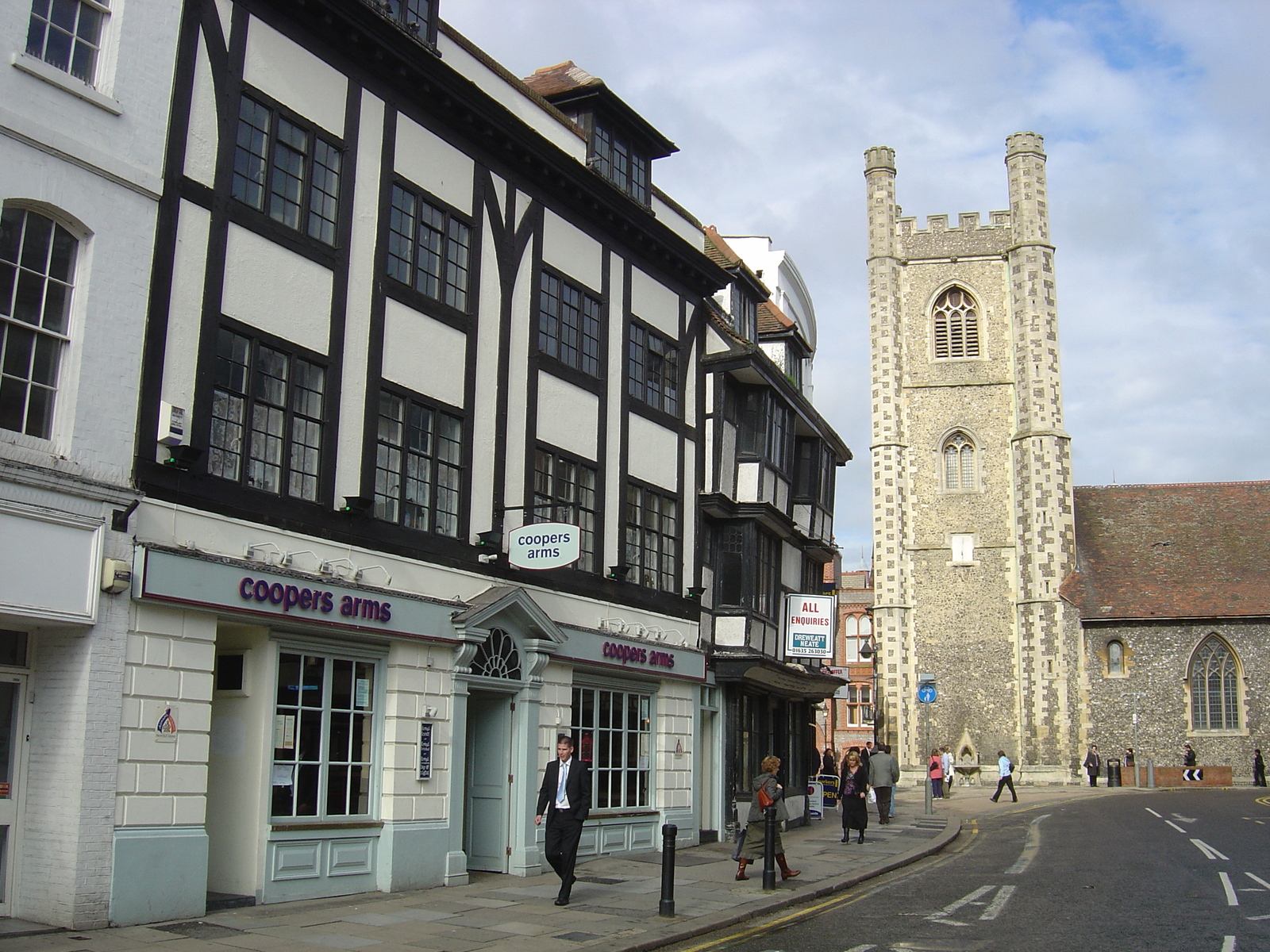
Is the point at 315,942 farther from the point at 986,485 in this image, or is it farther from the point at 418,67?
the point at 986,485

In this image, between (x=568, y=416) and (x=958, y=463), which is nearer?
(x=568, y=416)

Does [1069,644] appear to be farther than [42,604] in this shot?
Yes

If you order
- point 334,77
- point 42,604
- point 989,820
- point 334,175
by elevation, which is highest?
point 334,77

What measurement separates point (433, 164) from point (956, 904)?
422 inches

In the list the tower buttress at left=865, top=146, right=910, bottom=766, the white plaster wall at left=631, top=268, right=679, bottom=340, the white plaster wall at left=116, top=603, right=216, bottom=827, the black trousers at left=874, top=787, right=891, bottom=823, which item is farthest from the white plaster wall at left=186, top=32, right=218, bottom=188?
the tower buttress at left=865, top=146, right=910, bottom=766

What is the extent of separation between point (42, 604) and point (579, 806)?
587 cm

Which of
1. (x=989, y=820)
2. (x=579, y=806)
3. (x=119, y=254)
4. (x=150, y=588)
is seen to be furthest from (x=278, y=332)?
(x=989, y=820)

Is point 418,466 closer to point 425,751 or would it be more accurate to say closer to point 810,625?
point 425,751

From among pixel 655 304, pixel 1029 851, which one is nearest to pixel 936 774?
pixel 1029 851

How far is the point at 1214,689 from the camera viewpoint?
4734 cm

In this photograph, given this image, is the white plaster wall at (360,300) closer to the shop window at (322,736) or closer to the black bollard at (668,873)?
the shop window at (322,736)

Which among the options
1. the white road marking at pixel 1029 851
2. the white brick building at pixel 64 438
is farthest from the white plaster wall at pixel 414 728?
the white road marking at pixel 1029 851

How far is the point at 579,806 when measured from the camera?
13.0 m

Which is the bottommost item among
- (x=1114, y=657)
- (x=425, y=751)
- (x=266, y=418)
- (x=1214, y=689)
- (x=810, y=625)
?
(x=425, y=751)
